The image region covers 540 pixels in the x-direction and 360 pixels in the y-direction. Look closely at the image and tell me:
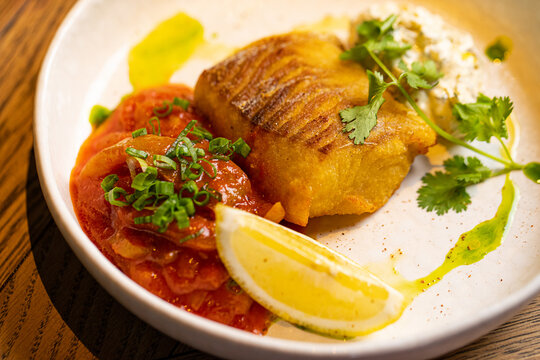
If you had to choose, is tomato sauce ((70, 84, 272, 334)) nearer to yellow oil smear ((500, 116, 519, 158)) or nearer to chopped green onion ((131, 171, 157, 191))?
chopped green onion ((131, 171, 157, 191))

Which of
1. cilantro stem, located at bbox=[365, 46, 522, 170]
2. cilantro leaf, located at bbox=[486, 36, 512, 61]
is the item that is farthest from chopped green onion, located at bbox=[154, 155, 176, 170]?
cilantro leaf, located at bbox=[486, 36, 512, 61]

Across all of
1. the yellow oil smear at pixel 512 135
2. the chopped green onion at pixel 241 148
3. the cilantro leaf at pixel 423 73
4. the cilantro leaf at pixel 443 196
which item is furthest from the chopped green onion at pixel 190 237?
the yellow oil smear at pixel 512 135

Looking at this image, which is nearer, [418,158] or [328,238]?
[328,238]

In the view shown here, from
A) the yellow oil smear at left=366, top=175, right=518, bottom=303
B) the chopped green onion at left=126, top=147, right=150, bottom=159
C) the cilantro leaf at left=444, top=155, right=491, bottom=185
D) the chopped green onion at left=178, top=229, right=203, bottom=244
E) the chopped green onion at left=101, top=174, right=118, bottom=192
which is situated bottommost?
the yellow oil smear at left=366, top=175, right=518, bottom=303

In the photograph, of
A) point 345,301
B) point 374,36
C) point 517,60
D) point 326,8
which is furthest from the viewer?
point 326,8

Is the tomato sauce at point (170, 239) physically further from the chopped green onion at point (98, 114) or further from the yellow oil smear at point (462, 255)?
the yellow oil smear at point (462, 255)

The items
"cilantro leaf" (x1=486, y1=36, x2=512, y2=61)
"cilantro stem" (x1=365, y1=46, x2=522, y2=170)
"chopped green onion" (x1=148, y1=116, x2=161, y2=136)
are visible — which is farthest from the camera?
"cilantro leaf" (x1=486, y1=36, x2=512, y2=61)

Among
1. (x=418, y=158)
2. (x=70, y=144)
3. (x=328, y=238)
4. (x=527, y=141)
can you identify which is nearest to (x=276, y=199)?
(x=328, y=238)

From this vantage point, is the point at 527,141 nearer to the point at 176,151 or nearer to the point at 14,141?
the point at 176,151
